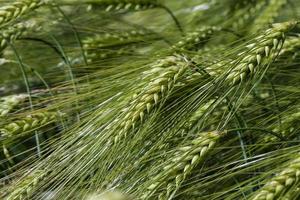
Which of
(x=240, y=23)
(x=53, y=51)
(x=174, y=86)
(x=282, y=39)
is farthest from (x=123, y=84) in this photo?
(x=240, y=23)

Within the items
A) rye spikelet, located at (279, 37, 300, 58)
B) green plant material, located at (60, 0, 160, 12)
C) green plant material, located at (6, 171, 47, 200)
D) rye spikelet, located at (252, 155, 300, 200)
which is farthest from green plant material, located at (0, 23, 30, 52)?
rye spikelet, located at (252, 155, 300, 200)

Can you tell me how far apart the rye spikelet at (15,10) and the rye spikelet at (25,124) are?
0.66ft

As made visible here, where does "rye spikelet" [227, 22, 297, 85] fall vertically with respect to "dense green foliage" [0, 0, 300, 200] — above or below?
above

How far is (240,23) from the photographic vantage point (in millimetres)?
2018

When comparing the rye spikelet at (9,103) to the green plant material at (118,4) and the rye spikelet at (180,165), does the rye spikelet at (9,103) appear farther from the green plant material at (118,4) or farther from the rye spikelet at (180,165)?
the rye spikelet at (180,165)

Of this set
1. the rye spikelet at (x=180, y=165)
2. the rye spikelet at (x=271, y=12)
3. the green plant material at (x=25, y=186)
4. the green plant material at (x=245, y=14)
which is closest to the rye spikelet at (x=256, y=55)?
the rye spikelet at (x=180, y=165)

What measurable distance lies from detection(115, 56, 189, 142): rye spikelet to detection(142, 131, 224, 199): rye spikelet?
3.2 inches

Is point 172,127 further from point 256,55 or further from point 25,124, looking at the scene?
point 25,124

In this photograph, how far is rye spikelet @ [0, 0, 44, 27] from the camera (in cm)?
148

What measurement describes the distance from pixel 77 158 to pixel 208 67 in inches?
11.4

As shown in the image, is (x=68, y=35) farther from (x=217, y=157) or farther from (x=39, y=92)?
(x=217, y=157)

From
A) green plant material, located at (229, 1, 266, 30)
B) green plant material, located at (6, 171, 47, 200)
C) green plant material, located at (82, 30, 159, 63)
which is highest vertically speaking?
green plant material, located at (82, 30, 159, 63)

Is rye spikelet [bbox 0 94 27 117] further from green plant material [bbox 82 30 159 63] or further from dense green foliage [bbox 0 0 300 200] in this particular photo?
green plant material [bbox 82 30 159 63]

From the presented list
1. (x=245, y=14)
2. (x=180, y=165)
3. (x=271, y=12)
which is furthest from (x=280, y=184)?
(x=245, y=14)
